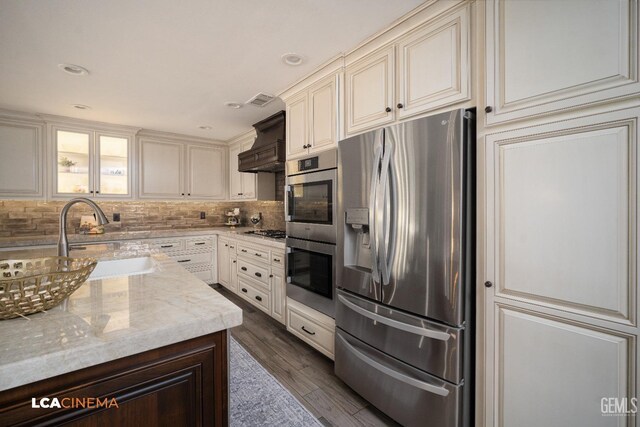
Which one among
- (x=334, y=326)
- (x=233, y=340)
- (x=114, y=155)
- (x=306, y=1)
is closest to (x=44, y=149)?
(x=114, y=155)

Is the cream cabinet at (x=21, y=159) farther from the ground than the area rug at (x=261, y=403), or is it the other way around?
the cream cabinet at (x=21, y=159)

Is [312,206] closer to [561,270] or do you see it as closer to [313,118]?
[313,118]

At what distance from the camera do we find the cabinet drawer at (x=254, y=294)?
2977 mm

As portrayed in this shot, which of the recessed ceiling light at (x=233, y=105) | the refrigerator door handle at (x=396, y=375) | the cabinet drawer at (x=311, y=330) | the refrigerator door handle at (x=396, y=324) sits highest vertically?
the recessed ceiling light at (x=233, y=105)

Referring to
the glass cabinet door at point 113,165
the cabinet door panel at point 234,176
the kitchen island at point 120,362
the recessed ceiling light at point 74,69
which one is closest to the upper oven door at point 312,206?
the kitchen island at point 120,362

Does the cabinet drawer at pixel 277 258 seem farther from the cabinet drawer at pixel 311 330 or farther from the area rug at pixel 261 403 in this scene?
the area rug at pixel 261 403

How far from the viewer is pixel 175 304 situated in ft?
2.88

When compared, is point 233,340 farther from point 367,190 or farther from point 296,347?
point 367,190

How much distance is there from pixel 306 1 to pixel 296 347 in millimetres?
2557

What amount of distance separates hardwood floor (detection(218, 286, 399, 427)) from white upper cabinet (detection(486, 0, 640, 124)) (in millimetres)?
1785

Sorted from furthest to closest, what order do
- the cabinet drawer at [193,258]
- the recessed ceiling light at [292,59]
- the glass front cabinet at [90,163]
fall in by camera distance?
1. the cabinet drawer at [193,258]
2. the glass front cabinet at [90,163]
3. the recessed ceiling light at [292,59]

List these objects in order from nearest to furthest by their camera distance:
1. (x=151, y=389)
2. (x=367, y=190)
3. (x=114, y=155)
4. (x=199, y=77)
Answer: (x=151, y=389)
(x=367, y=190)
(x=199, y=77)
(x=114, y=155)

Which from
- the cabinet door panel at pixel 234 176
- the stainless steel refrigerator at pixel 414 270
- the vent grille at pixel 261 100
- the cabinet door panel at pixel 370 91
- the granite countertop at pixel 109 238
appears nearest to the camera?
the stainless steel refrigerator at pixel 414 270

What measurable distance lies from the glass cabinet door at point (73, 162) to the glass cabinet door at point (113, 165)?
0.43 ft
